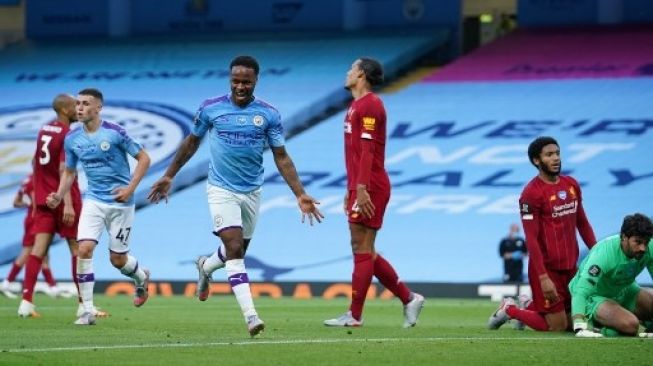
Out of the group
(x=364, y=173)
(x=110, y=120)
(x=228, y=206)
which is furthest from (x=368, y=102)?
(x=110, y=120)

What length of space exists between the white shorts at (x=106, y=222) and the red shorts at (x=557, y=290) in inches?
170

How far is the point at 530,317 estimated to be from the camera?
1487cm

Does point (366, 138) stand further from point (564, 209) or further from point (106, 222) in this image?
point (106, 222)

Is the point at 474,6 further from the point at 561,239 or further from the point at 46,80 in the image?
the point at 561,239

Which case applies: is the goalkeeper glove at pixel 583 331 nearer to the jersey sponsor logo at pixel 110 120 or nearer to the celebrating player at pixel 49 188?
the celebrating player at pixel 49 188

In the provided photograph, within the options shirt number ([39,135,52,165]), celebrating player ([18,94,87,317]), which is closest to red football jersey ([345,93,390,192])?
celebrating player ([18,94,87,317])

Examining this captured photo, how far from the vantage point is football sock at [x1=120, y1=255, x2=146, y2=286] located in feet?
54.2

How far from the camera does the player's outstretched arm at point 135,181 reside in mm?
15742

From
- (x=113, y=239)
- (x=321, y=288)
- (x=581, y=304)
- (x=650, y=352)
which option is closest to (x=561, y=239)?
(x=581, y=304)

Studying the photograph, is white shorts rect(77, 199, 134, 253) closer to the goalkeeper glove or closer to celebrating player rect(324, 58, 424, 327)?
celebrating player rect(324, 58, 424, 327)

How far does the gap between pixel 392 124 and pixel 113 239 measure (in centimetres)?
1931

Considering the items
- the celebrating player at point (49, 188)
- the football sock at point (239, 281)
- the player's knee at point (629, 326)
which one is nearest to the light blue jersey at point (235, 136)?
the football sock at point (239, 281)

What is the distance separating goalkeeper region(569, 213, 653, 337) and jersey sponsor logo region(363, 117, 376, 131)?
248 cm

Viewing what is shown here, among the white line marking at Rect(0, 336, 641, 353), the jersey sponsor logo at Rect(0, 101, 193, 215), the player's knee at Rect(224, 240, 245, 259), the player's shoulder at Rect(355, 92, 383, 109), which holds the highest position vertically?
the player's shoulder at Rect(355, 92, 383, 109)
